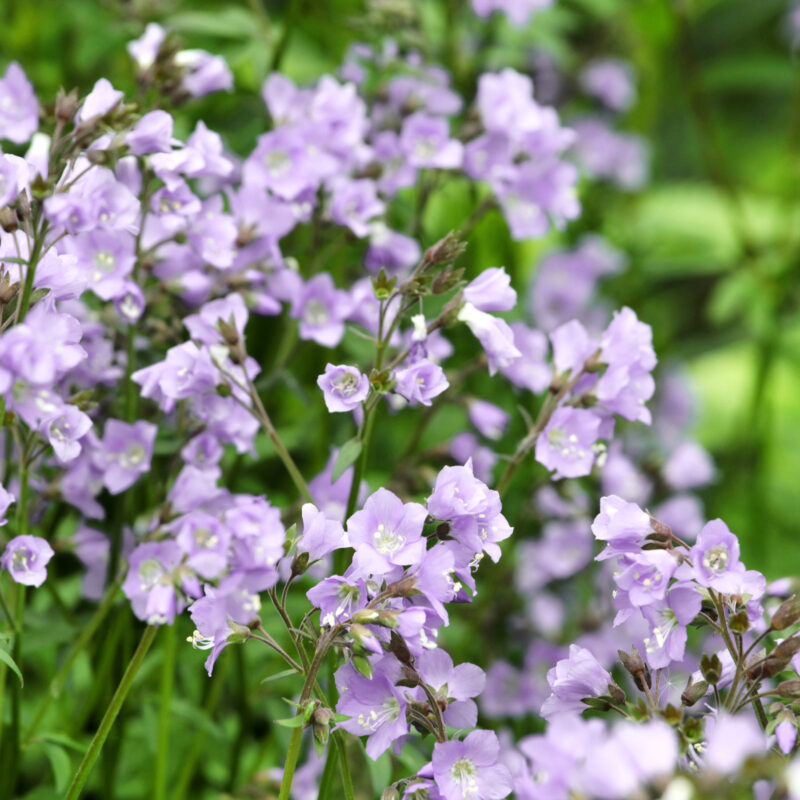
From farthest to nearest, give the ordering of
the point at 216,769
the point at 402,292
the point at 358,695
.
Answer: the point at 216,769
the point at 402,292
the point at 358,695

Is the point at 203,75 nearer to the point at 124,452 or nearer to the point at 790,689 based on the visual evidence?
the point at 124,452

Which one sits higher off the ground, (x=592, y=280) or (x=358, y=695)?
(x=358, y=695)

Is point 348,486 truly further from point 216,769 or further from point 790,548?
point 790,548

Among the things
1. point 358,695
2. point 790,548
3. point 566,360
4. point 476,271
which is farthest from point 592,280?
point 358,695

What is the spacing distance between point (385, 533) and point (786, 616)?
51 centimetres

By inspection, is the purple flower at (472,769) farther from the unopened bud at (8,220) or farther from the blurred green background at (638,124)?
the blurred green background at (638,124)

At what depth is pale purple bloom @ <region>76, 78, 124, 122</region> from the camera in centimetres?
165

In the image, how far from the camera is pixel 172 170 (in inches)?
69.5

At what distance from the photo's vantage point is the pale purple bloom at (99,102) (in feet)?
5.41

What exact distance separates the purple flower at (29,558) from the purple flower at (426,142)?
113cm

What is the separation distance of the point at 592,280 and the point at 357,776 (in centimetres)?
177

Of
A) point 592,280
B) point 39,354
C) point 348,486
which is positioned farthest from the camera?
point 592,280

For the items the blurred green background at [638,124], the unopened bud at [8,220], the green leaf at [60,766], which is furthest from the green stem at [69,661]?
the blurred green background at [638,124]

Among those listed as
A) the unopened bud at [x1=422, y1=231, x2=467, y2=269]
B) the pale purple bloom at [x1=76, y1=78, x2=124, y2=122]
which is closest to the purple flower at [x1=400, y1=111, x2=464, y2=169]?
the unopened bud at [x1=422, y1=231, x2=467, y2=269]
